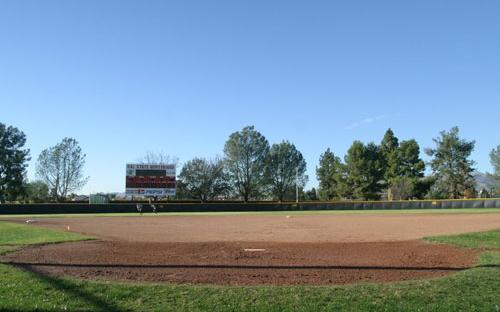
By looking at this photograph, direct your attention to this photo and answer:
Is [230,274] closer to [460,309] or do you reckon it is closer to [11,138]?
[460,309]

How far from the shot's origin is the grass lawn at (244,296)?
7801mm

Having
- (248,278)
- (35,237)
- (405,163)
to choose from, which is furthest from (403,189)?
(248,278)

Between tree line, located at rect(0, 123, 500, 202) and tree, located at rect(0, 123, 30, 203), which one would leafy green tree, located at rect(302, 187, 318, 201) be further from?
tree, located at rect(0, 123, 30, 203)

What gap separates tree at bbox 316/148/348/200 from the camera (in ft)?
369

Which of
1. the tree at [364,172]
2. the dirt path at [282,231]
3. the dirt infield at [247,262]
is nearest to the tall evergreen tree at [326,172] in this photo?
the tree at [364,172]

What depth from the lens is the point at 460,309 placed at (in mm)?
7750

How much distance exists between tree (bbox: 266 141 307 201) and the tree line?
253 millimetres

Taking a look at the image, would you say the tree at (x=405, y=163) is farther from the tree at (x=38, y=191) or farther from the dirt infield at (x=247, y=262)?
the dirt infield at (x=247, y=262)

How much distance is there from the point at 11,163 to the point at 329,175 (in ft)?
259

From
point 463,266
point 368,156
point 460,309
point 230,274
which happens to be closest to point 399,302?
point 460,309

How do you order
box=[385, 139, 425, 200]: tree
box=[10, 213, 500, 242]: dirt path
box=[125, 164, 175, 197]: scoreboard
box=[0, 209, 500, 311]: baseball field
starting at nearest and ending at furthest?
box=[0, 209, 500, 311]: baseball field → box=[10, 213, 500, 242]: dirt path → box=[125, 164, 175, 197]: scoreboard → box=[385, 139, 425, 200]: tree

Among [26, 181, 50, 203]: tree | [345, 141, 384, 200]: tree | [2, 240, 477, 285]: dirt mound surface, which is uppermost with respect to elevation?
[345, 141, 384, 200]: tree

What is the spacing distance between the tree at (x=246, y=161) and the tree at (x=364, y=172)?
21433mm

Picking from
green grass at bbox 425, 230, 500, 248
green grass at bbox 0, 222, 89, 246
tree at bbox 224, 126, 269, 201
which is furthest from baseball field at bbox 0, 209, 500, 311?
tree at bbox 224, 126, 269, 201
